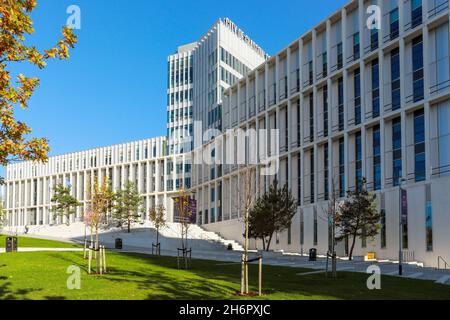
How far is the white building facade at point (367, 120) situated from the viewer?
136 feet

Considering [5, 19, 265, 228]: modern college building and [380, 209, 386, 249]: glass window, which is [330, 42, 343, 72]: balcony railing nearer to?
[380, 209, 386, 249]: glass window

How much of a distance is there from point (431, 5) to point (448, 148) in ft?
35.4

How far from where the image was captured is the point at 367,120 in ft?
160

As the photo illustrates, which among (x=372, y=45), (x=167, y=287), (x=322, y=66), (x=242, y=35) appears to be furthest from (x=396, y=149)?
(x=242, y=35)

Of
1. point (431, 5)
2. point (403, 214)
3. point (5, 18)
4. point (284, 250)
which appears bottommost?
point (284, 250)

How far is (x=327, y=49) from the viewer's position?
55156mm

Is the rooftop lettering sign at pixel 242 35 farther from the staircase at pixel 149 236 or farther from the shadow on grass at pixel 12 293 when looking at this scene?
the shadow on grass at pixel 12 293

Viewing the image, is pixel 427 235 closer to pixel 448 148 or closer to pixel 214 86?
pixel 448 148

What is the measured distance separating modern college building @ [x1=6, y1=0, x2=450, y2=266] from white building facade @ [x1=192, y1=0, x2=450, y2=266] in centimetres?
9

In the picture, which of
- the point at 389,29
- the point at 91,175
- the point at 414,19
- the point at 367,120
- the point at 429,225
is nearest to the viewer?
the point at 429,225

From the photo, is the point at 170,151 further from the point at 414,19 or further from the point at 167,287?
the point at 167,287

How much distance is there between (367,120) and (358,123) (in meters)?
1.65

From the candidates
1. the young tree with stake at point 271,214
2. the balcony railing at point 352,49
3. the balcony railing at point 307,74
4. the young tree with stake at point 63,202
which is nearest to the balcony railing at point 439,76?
the balcony railing at point 352,49
